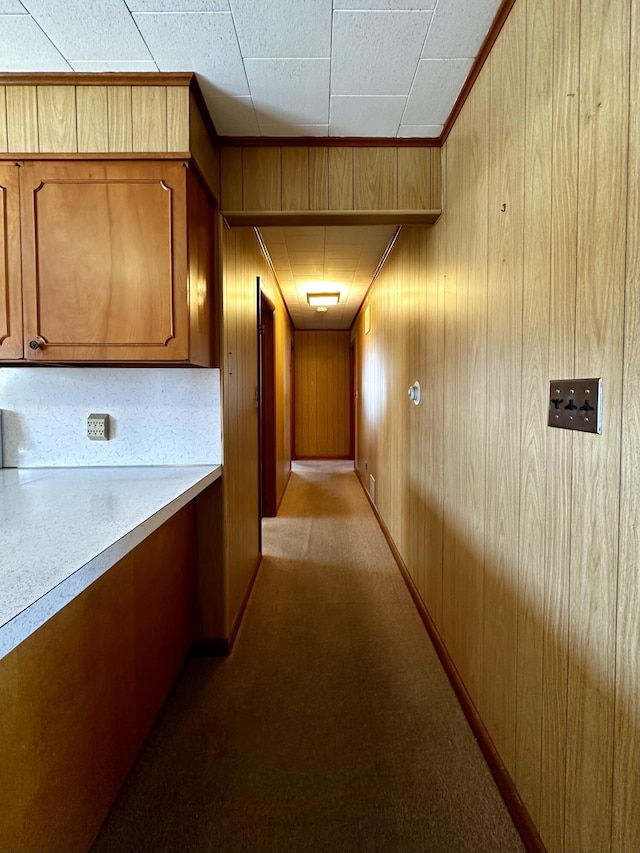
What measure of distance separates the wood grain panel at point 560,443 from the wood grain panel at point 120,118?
4.44 ft

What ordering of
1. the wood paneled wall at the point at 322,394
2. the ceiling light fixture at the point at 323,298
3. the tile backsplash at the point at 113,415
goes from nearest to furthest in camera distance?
the tile backsplash at the point at 113,415 → the ceiling light fixture at the point at 323,298 → the wood paneled wall at the point at 322,394

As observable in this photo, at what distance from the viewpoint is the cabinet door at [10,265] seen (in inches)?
55.2

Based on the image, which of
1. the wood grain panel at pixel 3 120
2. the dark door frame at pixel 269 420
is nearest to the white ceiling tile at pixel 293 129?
the wood grain panel at pixel 3 120

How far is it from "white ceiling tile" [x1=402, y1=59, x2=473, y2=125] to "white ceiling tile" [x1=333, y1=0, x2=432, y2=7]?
20cm

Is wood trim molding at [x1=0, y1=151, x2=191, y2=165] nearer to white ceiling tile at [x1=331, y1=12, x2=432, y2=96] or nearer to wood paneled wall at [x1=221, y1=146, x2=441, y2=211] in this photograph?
wood paneled wall at [x1=221, y1=146, x2=441, y2=211]

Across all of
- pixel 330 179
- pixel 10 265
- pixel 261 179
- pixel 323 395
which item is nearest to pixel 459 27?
pixel 330 179

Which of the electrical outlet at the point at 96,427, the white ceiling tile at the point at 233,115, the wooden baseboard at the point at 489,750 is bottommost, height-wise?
the wooden baseboard at the point at 489,750

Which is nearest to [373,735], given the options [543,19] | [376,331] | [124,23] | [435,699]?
A: [435,699]

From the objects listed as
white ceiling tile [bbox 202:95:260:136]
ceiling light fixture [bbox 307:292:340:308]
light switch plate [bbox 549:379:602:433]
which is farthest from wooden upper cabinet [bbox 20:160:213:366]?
ceiling light fixture [bbox 307:292:340:308]

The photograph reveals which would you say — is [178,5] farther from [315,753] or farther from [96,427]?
[315,753]

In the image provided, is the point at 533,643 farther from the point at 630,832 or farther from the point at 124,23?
the point at 124,23

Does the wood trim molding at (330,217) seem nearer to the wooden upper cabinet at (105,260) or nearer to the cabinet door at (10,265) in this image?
the wooden upper cabinet at (105,260)

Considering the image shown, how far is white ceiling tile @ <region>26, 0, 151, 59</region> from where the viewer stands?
118 cm

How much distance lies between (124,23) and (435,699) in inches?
103
